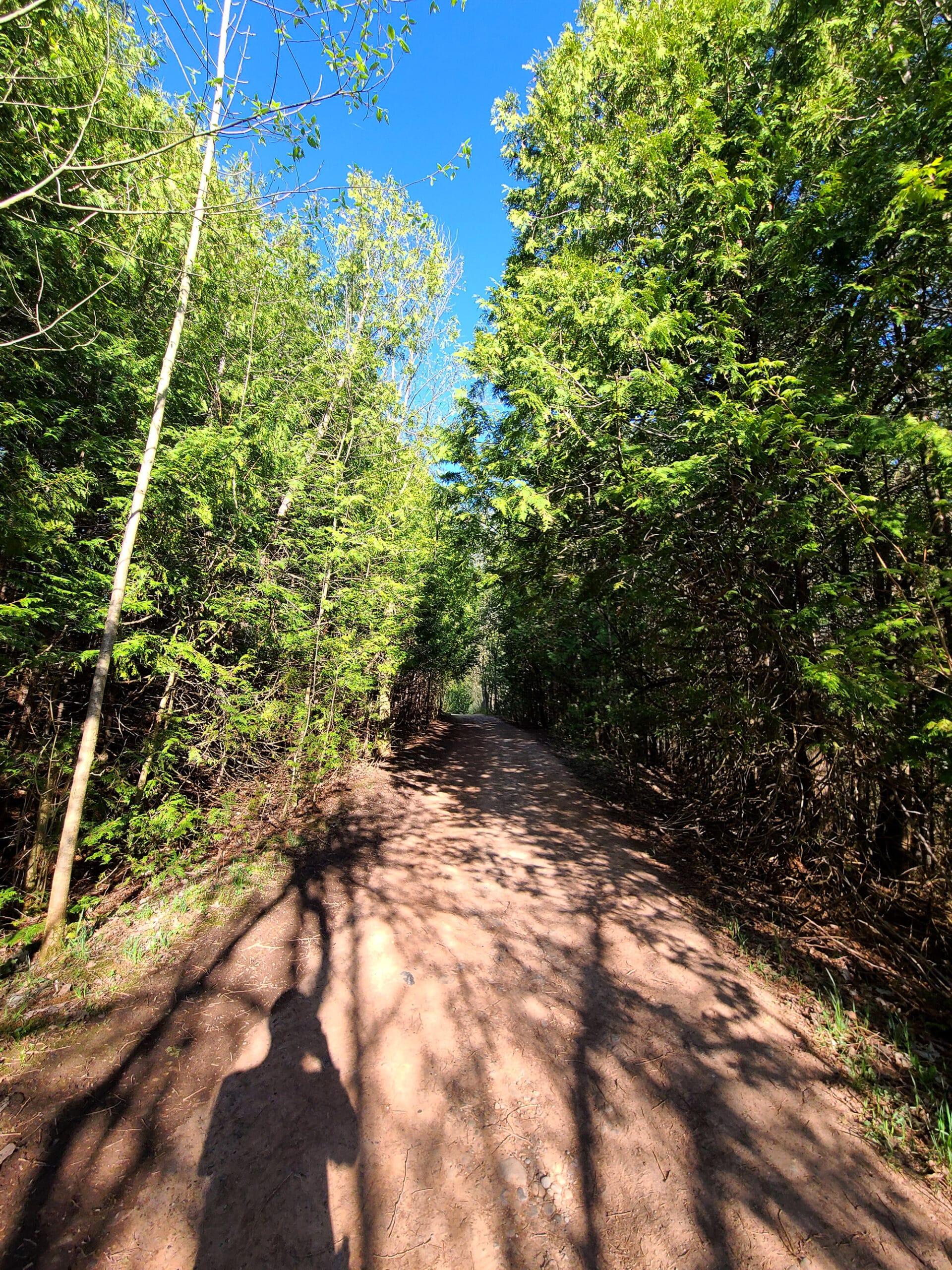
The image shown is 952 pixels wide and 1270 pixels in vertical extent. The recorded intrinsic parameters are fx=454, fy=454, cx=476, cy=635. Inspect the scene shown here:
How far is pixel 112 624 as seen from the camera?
380cm

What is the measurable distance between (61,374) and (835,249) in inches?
286

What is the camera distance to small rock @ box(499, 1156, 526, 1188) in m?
2.26

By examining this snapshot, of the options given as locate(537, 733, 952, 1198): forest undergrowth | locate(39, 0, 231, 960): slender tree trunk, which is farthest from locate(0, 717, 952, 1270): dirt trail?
locate(39, 0, 231, 960): slender tree trunk

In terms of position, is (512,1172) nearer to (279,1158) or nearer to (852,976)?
(279,1158)

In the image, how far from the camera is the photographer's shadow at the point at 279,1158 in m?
1.99

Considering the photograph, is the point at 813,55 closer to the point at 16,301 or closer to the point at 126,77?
the point at 126,77

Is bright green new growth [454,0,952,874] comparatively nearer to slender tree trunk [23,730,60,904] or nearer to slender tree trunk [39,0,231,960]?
slender tree trunk [39,0,231,960]

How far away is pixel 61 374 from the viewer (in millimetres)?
4305

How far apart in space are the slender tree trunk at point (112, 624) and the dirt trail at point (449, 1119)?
41.8 inches

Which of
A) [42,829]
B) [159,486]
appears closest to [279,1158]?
[42,829]

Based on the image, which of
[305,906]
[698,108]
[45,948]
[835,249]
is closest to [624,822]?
[305,906]

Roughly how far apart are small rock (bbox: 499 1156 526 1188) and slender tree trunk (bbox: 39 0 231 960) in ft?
11.9

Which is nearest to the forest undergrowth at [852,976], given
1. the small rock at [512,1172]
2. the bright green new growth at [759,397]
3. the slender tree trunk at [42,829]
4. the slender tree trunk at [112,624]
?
the bright green new growth at [759,397]

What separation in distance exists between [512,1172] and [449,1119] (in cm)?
40
